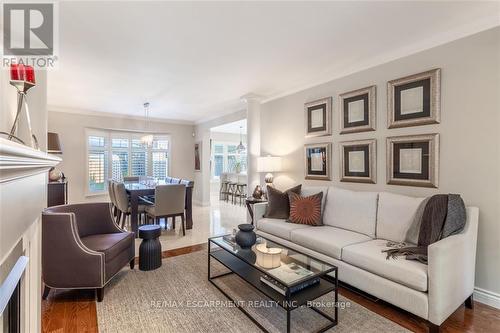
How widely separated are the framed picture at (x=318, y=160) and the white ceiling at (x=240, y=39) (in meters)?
1.02

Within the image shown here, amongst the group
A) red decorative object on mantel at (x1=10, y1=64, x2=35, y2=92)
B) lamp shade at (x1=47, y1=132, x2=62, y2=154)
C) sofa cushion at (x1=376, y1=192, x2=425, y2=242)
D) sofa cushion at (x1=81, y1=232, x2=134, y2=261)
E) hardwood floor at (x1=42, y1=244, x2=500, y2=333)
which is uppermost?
red decorative object on mantel at (x1=10, y1=64, x2=35, y2=92)

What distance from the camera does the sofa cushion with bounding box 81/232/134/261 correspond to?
2.31 m

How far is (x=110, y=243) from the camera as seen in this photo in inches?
95.8

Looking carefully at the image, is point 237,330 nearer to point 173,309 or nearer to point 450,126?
point 173,309

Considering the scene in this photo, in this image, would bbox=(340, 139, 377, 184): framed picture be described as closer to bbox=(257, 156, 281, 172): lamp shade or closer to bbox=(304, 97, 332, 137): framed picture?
bbox=(304, 97, 332, 137): framed picture

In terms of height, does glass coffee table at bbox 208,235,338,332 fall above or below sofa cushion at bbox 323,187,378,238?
below

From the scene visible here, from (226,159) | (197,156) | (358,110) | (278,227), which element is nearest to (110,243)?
(278,227)

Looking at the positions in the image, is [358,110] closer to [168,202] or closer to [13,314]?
[168,202]

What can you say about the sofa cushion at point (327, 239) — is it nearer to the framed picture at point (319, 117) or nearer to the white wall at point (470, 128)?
the white wall at point (470, 128)

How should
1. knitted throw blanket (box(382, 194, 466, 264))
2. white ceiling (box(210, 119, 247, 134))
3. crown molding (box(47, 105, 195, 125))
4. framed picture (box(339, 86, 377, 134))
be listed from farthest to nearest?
white ceiling (box(210, 119, 247, 134))
crown molding (box(47, 105, 195, 125))
framed picture (box(339, 86, 377, 134))
knitted throw blanket (box(382, 194, 466, 264))

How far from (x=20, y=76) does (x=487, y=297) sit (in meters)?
3.95

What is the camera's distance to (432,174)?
2535mm

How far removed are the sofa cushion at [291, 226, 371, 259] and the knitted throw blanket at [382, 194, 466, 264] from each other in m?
0.41

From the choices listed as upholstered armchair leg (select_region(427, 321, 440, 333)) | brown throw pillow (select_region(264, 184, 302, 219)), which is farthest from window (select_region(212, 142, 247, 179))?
upholstered armchair leg (select_region(427, 321, 440, 333))
